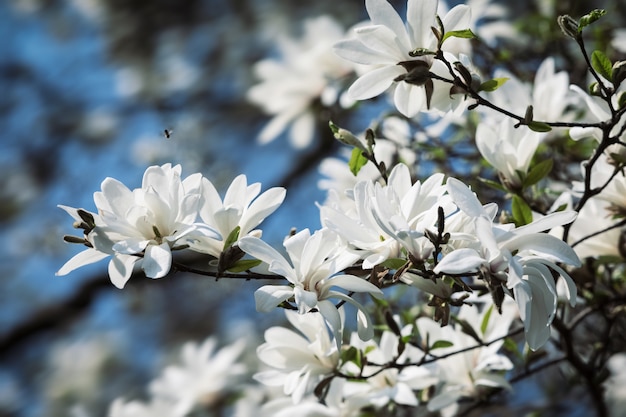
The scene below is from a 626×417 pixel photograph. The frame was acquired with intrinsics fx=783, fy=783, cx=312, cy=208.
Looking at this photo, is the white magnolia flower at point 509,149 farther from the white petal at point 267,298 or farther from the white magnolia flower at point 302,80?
the white magnolia flower at point 302,80

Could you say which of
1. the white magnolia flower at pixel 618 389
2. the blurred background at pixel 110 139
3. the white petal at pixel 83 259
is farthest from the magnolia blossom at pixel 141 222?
the blurred background at pixel 110 139

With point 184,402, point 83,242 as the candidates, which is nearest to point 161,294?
point 184,402

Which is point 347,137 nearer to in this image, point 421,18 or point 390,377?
point 421,18

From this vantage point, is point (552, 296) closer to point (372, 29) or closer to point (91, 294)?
point (372, 29)

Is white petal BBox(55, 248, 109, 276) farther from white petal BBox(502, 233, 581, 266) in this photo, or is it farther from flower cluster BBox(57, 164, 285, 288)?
white petal BBox(502, 233, 581, 266)

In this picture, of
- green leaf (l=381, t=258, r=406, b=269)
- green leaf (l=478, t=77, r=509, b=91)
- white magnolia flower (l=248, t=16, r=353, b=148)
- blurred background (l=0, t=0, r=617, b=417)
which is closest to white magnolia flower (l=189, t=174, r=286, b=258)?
green leaf (l=381, t=258, r=406, b=269)

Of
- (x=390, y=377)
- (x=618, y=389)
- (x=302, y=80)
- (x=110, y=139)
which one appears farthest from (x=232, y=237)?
(x=110, y=139)

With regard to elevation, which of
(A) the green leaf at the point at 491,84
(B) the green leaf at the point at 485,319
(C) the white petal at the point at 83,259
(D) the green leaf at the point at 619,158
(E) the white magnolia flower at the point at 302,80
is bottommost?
(B) the green leaf at the point at 485,319
